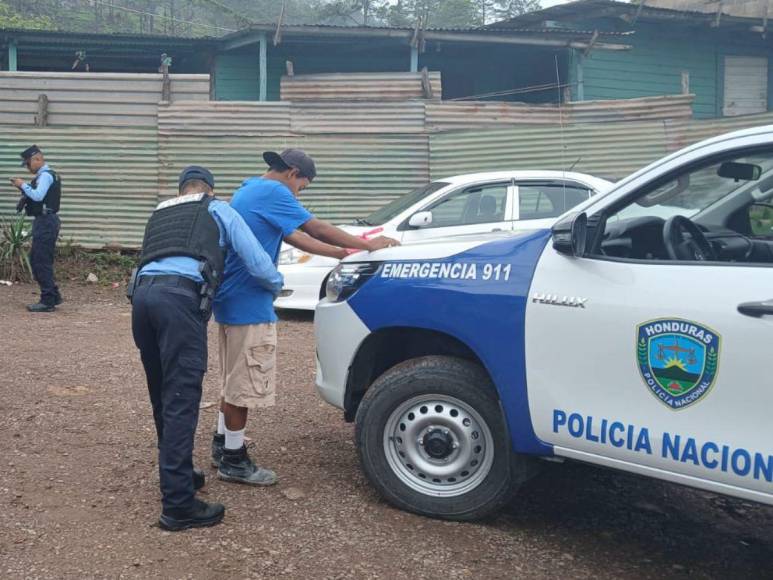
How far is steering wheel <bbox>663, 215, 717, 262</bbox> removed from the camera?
3.74 m

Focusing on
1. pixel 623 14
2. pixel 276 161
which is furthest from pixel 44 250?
pixel 623 14

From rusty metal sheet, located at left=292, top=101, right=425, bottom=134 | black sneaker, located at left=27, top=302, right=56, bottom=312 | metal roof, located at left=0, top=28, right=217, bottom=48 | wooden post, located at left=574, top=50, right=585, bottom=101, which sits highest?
metal roof, located at left=0, top=28, right=217, bottom=48

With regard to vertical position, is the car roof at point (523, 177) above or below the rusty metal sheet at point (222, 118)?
below

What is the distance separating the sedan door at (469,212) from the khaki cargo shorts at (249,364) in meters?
4.66

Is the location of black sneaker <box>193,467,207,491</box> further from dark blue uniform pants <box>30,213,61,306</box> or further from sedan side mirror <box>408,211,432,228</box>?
dark blue uniform pants <box>30,213,61,306</box>

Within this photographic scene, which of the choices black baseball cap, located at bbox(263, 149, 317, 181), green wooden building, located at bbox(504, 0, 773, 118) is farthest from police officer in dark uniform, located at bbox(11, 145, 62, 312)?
green wooden building, located at bbox(504, 0, 773, 118)

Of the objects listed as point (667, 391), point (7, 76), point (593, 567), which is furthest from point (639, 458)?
point (7, 76)

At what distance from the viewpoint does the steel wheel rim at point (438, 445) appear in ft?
13.3

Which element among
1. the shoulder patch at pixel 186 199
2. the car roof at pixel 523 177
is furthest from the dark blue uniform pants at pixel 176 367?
the car roof at pixel 523 177

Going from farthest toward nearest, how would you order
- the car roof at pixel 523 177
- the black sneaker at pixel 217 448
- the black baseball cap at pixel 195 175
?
1. the car roof at pixel 523 177
2. the black sneaker at pixel 217 448
3. the black baseball cap at pixel 195 175

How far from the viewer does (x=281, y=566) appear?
3609 millimetres

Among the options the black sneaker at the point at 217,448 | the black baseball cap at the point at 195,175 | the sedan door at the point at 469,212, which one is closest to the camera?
the black baseball cap at the point at 195,175

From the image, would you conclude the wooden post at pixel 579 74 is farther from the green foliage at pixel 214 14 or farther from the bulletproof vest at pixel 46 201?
the green foliage at pixel 214 14

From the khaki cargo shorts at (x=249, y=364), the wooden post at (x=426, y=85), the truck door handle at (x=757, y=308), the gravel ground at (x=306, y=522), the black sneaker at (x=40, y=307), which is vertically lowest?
the gravel ground at (x=306, y=522)
